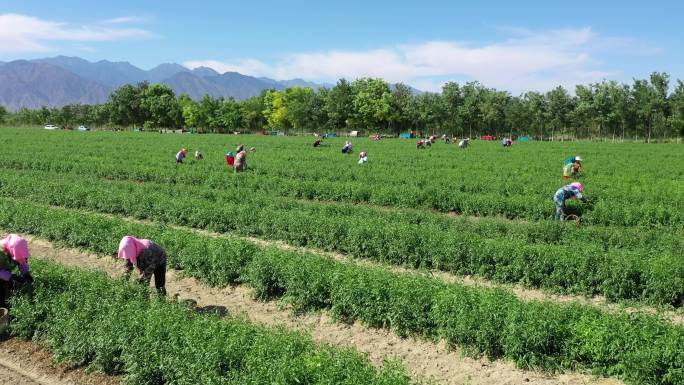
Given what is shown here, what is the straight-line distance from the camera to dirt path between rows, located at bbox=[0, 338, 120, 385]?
7.33m

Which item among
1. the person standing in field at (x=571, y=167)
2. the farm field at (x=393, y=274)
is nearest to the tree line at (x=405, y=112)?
the person standing in field at (x=571, y=167)

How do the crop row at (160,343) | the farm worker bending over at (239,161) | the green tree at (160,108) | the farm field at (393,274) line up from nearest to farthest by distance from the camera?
1. the crop row at (160,343)
2. the farm field at (393,274)
3. the farm worker bending over at (239,161)
4. the green tree at (160,108)

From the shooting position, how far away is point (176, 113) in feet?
372

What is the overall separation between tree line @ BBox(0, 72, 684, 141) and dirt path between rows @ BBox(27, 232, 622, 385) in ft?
246

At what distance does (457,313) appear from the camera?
26.9 feet

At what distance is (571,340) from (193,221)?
1176cm

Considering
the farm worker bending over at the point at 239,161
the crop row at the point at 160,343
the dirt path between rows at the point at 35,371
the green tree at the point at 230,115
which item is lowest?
the dirt path between rows at the point at 35,371

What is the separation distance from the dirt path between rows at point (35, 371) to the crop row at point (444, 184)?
13.0 metres

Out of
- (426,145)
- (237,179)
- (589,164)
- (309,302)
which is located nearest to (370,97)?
(426,145)

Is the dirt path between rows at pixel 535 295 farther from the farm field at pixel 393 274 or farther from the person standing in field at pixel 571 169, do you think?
the person standing in field at pixel 571 169

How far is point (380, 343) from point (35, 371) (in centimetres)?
530

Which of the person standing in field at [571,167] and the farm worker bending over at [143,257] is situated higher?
the person standing in field at [571,167]

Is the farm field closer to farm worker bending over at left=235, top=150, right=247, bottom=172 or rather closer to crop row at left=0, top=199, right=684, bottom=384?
crop row at left=0, top=199, right=684, bottom=384

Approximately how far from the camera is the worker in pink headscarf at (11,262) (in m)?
8.62
